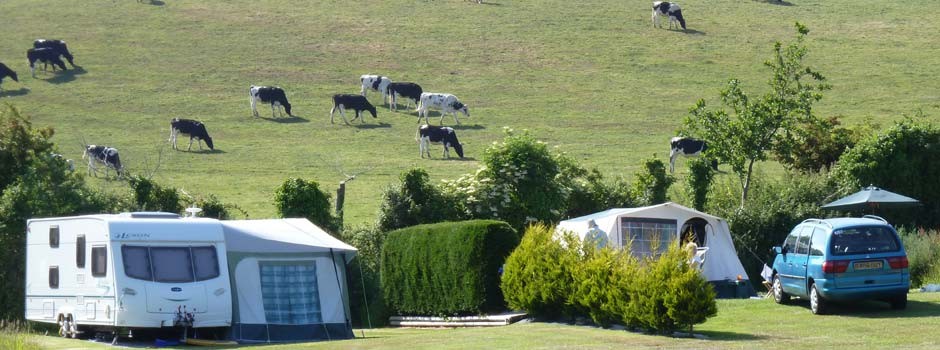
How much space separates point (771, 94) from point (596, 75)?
2933 centimetres

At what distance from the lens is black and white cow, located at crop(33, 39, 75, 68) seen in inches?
2447

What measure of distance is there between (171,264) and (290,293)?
267cm

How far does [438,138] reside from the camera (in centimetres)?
4638

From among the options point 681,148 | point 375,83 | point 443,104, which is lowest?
point 681,148

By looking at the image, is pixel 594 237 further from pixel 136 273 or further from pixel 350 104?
pixel 350 104

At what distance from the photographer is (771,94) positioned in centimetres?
3419

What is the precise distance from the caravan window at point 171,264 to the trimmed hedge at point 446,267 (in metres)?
5.38

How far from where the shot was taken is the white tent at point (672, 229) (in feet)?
Answer: 91.5

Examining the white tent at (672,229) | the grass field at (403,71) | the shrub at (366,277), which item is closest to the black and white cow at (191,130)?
the grass field at (403,71)

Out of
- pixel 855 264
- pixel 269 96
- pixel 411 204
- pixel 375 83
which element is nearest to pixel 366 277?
pixel 411 204

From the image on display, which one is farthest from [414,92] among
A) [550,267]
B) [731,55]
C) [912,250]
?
[550,267]

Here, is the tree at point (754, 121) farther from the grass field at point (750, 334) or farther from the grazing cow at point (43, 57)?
the grazing cow at point (43, 57)

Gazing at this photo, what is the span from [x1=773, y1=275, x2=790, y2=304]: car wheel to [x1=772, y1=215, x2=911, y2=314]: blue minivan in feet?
5.24

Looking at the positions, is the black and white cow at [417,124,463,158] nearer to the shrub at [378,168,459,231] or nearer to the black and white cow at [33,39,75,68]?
the shrub at [378,168,459,231]
